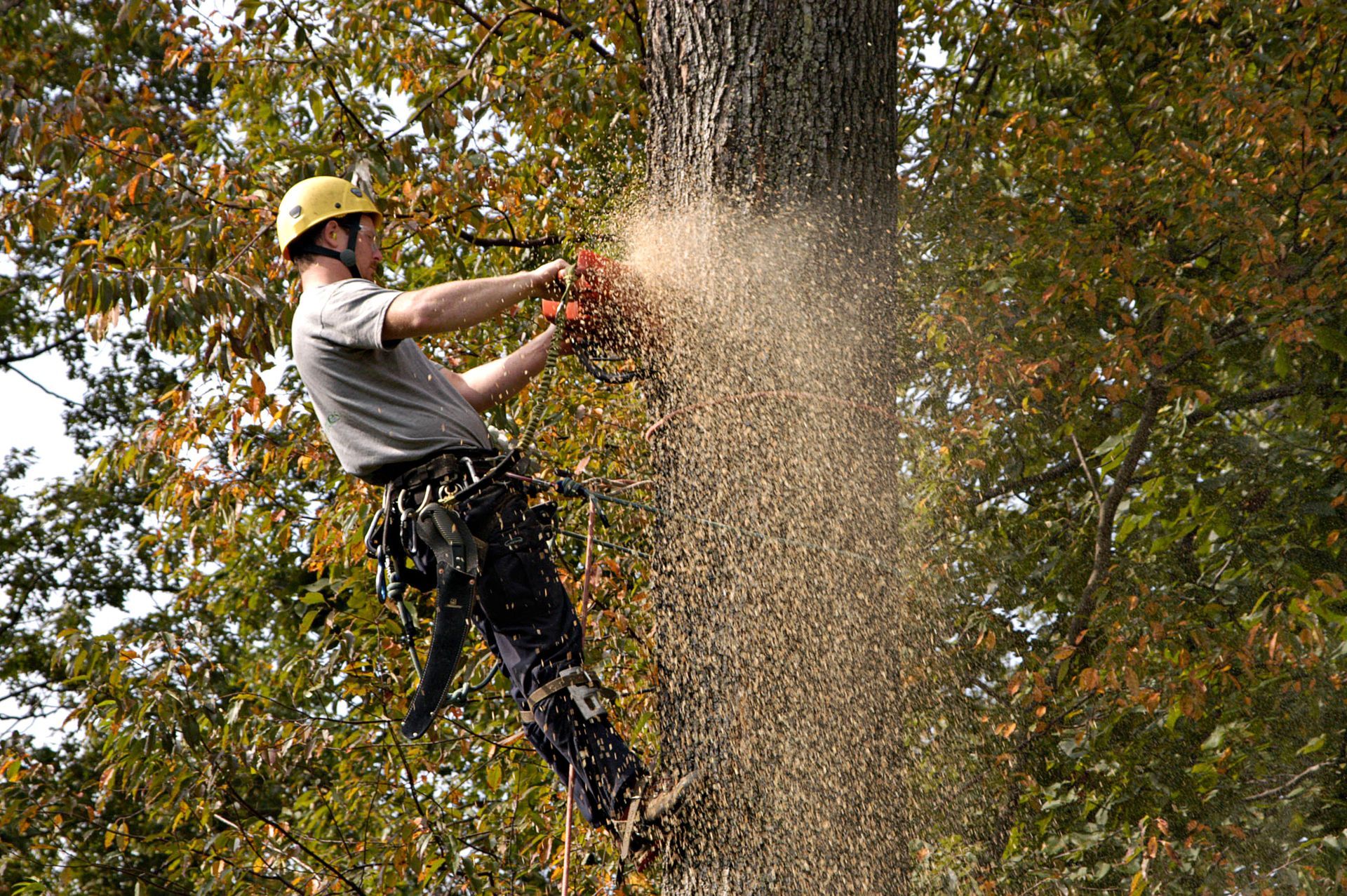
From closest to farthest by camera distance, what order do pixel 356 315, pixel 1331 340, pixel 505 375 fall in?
pixel 356 315 < pixel 505 375 < pixel 1331 340

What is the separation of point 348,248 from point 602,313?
655 mm

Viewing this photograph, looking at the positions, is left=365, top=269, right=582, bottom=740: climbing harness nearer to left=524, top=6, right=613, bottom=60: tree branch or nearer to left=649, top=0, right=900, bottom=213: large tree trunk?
left=649, top=0, right=900, bottom=213: large tree trunk

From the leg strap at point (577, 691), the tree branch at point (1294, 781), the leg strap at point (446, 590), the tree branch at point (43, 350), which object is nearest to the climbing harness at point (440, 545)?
the leg strap at point (446, 590)

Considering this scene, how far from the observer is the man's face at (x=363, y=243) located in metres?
2.94

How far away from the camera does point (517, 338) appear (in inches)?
215

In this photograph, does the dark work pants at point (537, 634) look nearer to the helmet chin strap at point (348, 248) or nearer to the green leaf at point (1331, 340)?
the helmet chin strap at point (348, 248)

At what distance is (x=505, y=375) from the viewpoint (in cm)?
325

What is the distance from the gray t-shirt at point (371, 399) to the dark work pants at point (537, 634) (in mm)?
200

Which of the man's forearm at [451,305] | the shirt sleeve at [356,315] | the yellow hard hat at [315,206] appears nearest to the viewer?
the man's forearm at [451,305]

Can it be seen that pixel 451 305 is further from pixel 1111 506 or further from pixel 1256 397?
pixel 1256 397

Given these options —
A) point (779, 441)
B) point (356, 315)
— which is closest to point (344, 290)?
point (356, 315)

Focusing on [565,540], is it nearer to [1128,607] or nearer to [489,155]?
[489,155]

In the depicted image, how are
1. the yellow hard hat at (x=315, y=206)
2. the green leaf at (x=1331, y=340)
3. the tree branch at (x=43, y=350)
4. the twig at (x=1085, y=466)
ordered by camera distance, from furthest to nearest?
the tree branch at (x=43, y=350)
the twig at (x=1085, y=466)
the green leaf at (x=1331, y=340)
the yellow hard hat at (x=315, y=206)

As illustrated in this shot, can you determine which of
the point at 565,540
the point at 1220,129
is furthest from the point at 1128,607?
the point at 565,540
